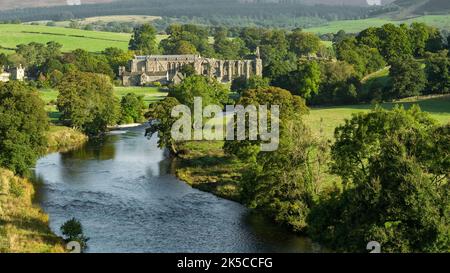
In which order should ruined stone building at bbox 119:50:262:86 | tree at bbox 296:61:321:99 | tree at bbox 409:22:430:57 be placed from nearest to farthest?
tree at bbox 296:61:321:99
tree at bbox 409:22:430:57
ruined stone building at bbox 119:50:262:86

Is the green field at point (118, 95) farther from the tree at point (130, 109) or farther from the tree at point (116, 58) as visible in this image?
the tree at point (116, 58)

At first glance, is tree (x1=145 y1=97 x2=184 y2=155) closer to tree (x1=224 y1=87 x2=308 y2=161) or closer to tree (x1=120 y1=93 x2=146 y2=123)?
tree (x1=224 y1=87 x2=308 y2=161)

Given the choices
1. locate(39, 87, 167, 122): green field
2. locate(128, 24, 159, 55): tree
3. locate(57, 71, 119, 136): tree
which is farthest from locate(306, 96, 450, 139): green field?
locate(128, 24, 159, 55): tree

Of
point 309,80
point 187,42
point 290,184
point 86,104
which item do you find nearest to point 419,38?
point 309,80

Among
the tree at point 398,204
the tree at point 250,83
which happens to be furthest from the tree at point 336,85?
the tree at point 398,204

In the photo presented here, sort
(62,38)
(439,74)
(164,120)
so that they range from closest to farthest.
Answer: (164,120) < (439,74) < (62,38)

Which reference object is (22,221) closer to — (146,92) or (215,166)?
(215,166)

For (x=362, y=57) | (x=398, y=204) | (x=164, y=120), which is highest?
(x=398, y=204)
